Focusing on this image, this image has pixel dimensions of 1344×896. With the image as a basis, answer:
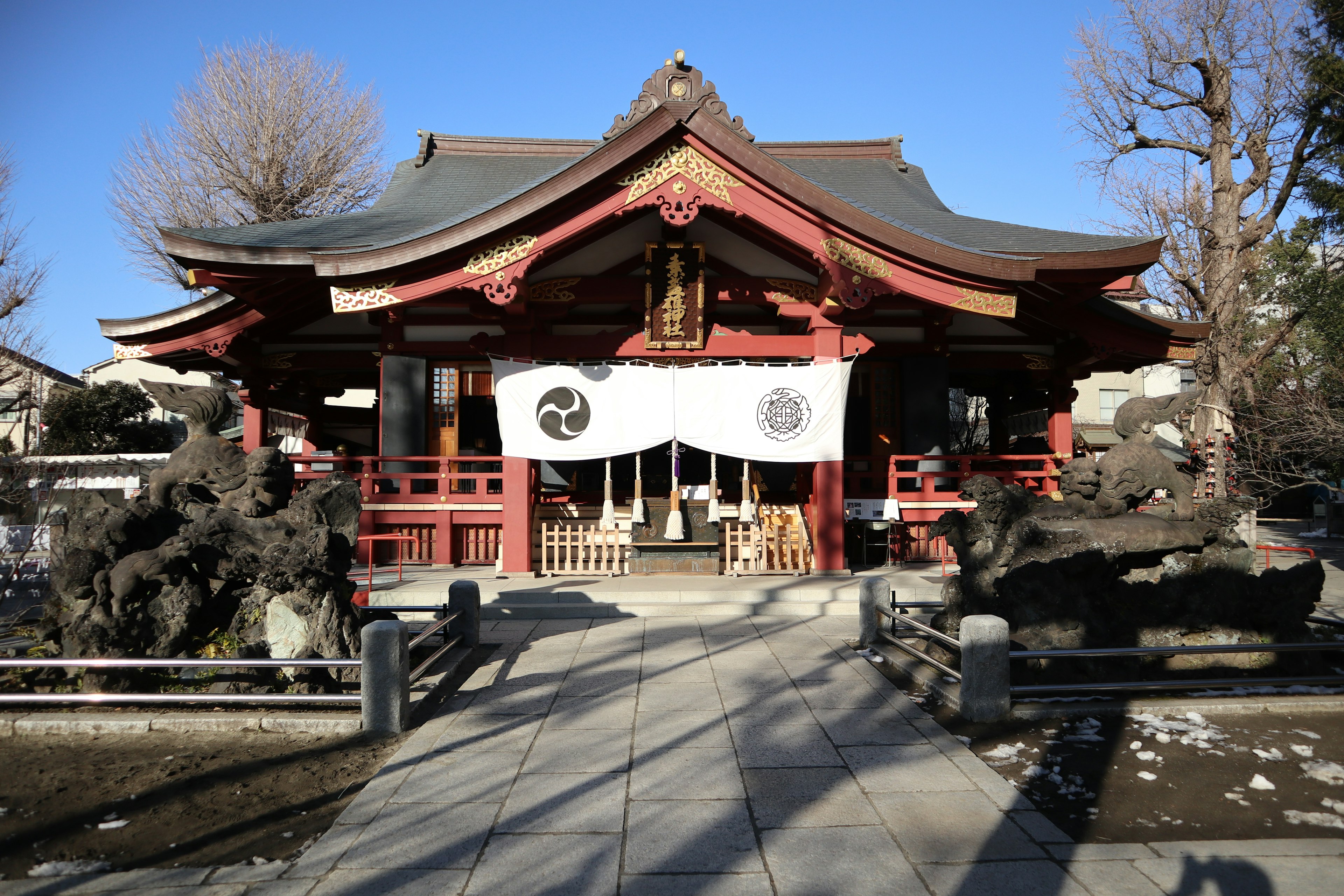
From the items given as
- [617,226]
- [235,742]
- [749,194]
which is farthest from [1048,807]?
[617,226]

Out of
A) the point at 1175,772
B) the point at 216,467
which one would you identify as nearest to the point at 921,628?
the point at 1175,772

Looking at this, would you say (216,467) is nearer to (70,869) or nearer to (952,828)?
(70,869)

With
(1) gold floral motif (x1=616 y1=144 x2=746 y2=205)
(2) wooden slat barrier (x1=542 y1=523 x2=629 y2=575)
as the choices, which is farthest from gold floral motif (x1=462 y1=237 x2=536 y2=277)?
(2) wooden slat barrier (x1=542 y1=523 x2=629 y2=575)

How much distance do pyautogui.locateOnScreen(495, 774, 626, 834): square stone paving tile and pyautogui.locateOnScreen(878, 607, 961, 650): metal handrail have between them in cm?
285

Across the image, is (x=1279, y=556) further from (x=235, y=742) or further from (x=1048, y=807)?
(x=235, y=742)

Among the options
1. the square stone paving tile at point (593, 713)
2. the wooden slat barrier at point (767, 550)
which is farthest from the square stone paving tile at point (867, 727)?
the wooden slat barrier at point (767, 550)

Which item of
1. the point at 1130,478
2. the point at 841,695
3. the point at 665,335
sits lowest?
the point at 841,695

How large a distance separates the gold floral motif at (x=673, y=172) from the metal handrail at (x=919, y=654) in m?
6.31

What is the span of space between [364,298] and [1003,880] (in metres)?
9.98

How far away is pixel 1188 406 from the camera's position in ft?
23.7

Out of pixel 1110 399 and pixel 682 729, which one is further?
pixel 1110 399

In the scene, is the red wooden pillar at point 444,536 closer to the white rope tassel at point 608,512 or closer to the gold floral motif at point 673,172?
the white rope tassel at point 608,512

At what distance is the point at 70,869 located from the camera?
3.40m

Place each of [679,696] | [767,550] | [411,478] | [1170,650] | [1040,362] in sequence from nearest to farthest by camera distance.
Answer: [1170,650], [679,696], [767,550], [411,478], [1040,362]
